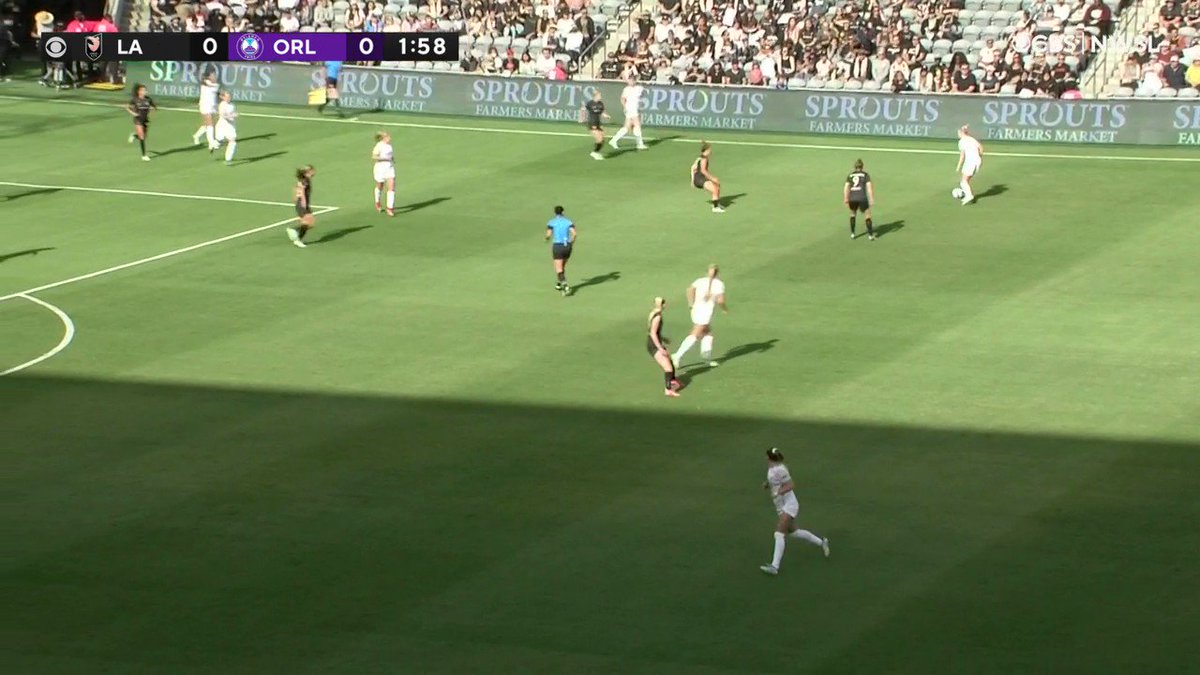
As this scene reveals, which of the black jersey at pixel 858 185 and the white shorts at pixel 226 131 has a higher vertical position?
the black jersey at pixel 858 185

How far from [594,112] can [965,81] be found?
11.6m

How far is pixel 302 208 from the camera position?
4653cm

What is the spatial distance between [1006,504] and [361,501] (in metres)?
9.76

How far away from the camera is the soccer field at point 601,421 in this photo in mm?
→ 24516

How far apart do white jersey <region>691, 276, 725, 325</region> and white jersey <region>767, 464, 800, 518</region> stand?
32.5ft

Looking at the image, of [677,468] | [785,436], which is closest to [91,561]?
[677,468]

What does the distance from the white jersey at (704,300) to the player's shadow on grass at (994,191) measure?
15823mm

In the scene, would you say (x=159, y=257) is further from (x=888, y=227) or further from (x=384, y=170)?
(x=888, y=227)

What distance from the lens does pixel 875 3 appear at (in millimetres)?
62844

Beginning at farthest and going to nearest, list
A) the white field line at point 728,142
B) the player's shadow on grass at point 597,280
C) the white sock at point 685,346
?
1. the white field line at point 728,142
2. the player's shadow on grass at point 597,280
3. the white sock at point 685,346

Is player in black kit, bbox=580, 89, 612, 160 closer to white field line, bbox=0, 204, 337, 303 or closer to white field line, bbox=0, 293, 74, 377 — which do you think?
white field line, bbox=0, 204, 337, 303

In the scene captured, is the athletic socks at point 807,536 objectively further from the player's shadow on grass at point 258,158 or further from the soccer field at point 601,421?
the player's shadow on grass at point 258,158

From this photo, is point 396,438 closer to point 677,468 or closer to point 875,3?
point 677,468

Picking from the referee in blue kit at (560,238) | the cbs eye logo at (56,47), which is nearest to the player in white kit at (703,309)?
the referee in blue kit at (560,238)
